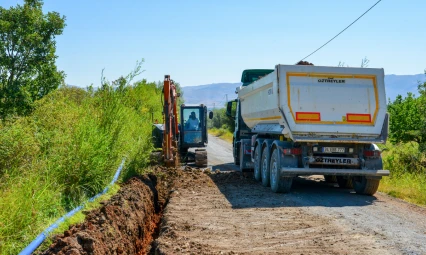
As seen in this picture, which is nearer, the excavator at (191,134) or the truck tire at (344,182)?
the truck tire at (344,182)

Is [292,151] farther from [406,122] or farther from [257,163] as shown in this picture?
[406,122]

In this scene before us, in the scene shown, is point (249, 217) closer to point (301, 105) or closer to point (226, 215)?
point (226, 215)

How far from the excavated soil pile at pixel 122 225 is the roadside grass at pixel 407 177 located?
20.0 ft

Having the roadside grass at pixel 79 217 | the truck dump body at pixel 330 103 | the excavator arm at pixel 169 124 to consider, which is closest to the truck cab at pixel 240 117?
the excavator arm at pixel 169 124

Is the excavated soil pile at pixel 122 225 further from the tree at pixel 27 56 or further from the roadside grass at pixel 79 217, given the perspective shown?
the tree at pixel 27 56

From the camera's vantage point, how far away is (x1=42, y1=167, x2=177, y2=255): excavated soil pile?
5.77m

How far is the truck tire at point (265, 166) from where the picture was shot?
40.8 feet

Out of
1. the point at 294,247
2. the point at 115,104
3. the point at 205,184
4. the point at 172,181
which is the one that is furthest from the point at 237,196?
the point at 294,247

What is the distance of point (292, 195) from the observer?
1127 centimetres

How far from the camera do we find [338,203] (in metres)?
10.3

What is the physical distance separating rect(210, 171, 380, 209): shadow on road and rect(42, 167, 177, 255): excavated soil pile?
1.80 meters

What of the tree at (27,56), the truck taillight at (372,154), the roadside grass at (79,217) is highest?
the tree at (27,56)

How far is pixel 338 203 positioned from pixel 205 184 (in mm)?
4048

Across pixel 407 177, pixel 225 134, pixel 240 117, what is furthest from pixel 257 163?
pixel 225 134
